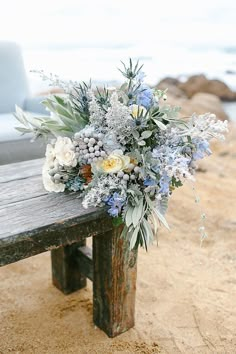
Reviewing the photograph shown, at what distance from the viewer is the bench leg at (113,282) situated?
1145 millimetres

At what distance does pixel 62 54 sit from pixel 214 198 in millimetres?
6157

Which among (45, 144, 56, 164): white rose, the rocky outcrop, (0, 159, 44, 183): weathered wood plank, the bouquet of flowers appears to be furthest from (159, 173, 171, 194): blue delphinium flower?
the rocky outcrop

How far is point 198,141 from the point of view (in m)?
0.98

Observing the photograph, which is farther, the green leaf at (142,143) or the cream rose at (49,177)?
the cream rose at (49,177)

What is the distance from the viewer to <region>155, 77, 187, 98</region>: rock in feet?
19.1

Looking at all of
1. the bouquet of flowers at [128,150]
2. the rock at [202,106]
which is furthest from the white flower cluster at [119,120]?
the rock at [202,106]

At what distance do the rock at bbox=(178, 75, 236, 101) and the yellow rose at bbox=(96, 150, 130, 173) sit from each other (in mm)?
5433

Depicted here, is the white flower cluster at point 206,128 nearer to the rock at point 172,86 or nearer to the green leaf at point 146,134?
the green leaf at point 146,134

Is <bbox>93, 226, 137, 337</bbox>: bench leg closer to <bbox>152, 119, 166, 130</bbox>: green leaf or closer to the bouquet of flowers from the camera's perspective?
the bouquet of flowers

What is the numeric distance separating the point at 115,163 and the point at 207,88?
220 inches

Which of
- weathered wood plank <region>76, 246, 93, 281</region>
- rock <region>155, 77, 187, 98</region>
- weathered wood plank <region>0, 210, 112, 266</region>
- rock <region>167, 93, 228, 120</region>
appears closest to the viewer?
weathered wood plank <region>0, 210, 112, 266</region>

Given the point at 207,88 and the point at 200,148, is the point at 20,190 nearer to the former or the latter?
the point at 200,148

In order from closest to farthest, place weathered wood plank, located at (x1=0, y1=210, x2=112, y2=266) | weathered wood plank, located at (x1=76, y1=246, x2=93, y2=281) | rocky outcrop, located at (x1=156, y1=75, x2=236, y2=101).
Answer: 1. weathered wood plank, located at (x1=0, y1=210, x2=112, y2=266)
2. weathered wood plank, located at (x1=76, y1=246, x2=93, y2=281)
3. rocky outcrop, located at (x1=156, y1=75, x2=236, y2=101)

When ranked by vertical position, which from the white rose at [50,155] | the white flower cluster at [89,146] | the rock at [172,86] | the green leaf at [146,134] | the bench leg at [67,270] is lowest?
the bench leg at [67,270]
